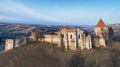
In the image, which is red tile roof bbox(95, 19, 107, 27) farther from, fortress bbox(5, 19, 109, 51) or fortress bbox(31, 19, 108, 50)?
fortress bbox(31, 19, 108, 50)

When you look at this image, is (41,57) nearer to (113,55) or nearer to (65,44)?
(65,44)

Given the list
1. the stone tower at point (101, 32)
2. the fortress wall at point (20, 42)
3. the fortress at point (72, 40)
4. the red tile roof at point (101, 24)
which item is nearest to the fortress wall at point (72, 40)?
the fortress at point (72, 40)

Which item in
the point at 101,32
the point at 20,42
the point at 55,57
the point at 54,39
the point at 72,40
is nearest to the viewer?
the point at 55,57

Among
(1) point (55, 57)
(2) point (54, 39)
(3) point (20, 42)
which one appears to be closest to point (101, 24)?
(2) point (54, 39)

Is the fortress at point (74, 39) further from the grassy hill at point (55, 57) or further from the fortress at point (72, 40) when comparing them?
the grassy hill at point (55, 57)

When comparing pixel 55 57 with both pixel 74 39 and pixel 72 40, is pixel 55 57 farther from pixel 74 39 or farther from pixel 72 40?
pixel 74 39
